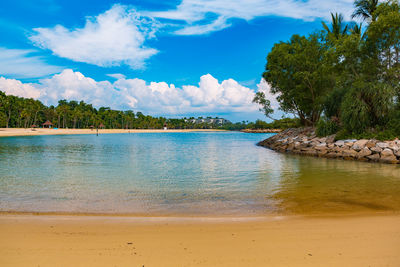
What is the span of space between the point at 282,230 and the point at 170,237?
2.21 metres

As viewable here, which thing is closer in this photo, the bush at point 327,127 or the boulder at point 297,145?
the bush at point 327,127

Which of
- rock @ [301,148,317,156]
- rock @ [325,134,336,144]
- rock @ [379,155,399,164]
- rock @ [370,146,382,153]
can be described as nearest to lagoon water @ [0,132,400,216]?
rock @ [379,155,399,164]

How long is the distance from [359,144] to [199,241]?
20.7 metres

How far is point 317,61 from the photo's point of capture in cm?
3058

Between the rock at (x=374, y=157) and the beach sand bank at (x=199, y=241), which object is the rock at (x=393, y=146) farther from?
the beach sand bank at (x=199, y=241)

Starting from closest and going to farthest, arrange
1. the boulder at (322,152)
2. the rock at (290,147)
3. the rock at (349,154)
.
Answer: the rock at (349,154)
the boulder at (322,152)
the rock at (290,147)

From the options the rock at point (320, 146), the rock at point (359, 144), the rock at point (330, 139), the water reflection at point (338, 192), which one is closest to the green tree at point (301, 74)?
the rock at point (330, 139)

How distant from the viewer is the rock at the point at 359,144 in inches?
786

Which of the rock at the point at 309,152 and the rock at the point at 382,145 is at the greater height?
the rock at the point at 382,145

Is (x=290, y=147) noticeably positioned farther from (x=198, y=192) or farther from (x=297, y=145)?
(x=198, y=192)

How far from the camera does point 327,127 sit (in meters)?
26.0

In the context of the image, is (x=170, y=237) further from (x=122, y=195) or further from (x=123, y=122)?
(x=123, y=122)

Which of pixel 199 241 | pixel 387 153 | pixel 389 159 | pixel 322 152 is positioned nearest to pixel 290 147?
pixel 322 152

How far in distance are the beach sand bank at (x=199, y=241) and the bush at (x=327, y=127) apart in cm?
2214
